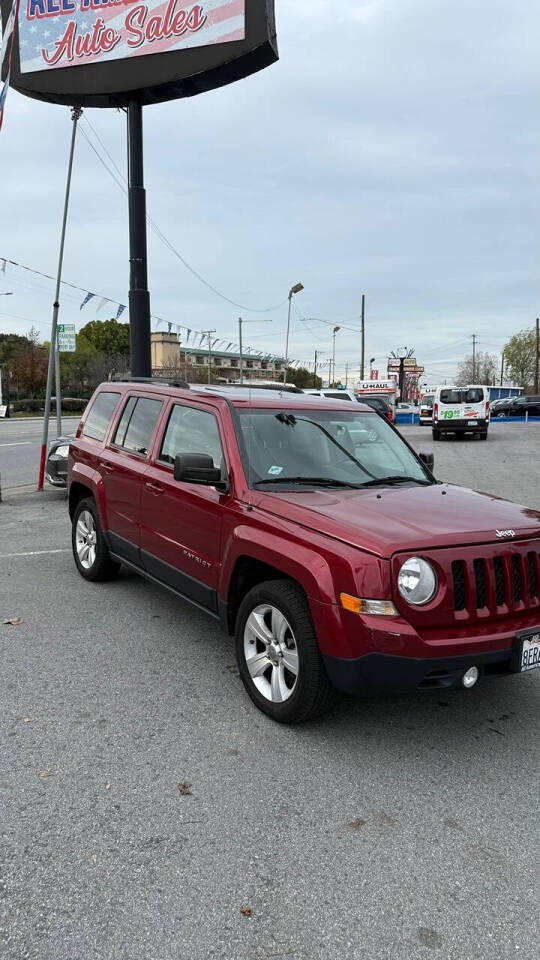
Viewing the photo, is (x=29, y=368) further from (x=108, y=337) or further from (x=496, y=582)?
(x=496, y=582)

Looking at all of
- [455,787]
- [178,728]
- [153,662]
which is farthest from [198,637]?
[455,787]

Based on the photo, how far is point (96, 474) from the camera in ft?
19.8

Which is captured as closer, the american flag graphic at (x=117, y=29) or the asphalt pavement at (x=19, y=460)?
the american flag graphic at (x=117, y=29)

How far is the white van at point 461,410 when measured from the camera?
2531 cm

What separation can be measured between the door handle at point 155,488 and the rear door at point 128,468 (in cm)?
13

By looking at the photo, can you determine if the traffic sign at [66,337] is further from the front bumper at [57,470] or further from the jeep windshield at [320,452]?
the jeep windshield at [320,452]

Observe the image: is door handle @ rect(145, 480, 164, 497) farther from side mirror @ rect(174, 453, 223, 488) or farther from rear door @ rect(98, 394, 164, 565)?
side mirror @ rect(174, 453, 223, 488)

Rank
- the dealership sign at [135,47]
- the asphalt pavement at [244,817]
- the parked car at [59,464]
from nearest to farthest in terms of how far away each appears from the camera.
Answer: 1. the asphalt pavement at [244,817]
2. the parked car at [59,464]
3. the dealership sign at [135,47]

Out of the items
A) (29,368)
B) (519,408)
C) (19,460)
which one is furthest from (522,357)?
(19,460)

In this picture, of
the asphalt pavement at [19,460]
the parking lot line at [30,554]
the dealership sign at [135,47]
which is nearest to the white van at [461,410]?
the asphalt pavement at [19,460]

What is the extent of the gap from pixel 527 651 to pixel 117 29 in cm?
1410

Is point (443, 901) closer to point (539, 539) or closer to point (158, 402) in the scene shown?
point (539, 539)

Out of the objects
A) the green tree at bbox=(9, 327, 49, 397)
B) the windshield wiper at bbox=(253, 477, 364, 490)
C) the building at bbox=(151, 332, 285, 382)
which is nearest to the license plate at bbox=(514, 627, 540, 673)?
the windshield wiper at bbox=(253, 477, 364, 490)

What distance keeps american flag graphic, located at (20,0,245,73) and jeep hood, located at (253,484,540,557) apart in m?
11.8
